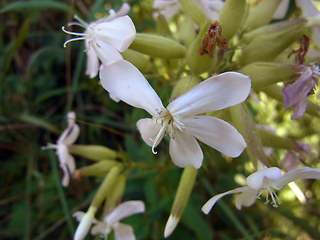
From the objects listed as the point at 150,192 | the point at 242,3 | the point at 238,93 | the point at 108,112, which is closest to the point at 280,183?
the point at 238,93

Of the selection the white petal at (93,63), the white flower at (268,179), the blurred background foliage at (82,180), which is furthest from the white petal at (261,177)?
the white petal at (93,63)

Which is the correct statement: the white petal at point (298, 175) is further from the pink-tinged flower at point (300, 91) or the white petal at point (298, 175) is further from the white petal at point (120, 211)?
the white petal at point (120, 211)

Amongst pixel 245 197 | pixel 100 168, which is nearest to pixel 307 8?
pixel 245 197

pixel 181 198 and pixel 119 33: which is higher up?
pixel 119 33

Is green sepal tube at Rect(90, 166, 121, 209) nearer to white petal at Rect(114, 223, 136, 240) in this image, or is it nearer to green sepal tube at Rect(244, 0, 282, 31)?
white petal at Rect(114, 223, 136, 240)

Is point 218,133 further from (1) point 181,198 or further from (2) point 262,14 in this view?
(2) point 262,14

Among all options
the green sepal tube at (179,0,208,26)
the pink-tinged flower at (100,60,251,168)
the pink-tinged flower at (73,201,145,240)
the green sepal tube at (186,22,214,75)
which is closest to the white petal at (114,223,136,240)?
the pink-tinged flower at (73,201,145,240)

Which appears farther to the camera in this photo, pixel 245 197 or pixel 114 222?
pixel 114 222
